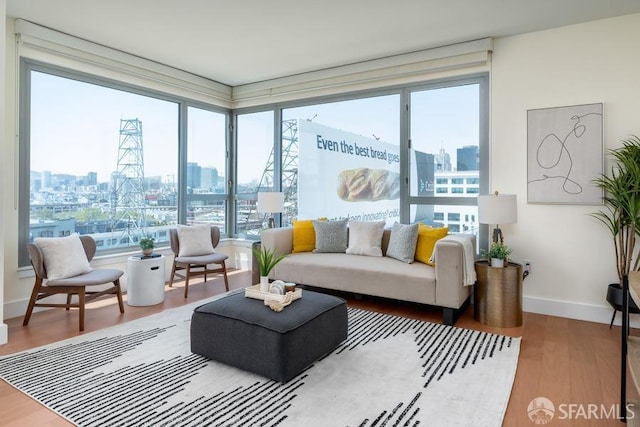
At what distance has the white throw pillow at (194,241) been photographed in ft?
14.6

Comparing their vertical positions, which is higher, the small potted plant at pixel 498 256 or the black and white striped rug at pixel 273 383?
the small potted plant at pixel 498 256

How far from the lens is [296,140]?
5414 mm

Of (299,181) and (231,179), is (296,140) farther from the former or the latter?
(231,179)

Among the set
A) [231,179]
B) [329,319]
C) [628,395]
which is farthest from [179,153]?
[628,395]

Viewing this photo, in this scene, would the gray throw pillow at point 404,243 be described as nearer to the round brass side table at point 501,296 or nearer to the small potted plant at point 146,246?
the round brass side table at point 501,296

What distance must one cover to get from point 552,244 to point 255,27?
3539 millimetres

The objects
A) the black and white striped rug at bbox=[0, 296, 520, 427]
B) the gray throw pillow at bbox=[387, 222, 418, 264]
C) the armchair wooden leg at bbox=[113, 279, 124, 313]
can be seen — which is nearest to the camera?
the black and white striped rug at bbox=[0, 296, 520, 427]

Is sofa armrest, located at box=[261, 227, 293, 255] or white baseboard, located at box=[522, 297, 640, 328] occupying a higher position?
sofa armrest, located at box=[261, 227, 293, 255]

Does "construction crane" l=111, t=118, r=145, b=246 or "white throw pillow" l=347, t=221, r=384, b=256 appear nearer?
"white throw pillow" l=347, t=221, r=384, b=256

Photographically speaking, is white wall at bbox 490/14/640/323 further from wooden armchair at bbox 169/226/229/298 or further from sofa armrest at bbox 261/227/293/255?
wooden armchair at bbox 169/226/229/298

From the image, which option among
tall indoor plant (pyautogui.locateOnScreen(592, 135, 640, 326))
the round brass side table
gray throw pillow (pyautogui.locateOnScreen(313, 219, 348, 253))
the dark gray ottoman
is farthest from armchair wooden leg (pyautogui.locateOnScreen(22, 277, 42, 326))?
tall indoor plant (pyautogui.locateOnScreen(592, 135, 640, 326))

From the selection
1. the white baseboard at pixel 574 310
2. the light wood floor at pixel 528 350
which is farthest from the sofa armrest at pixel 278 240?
the white baseboard at pixel 574 310

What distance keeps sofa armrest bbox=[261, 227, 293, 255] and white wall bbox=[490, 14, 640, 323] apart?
2.38m

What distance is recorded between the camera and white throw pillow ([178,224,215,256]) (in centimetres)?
446
